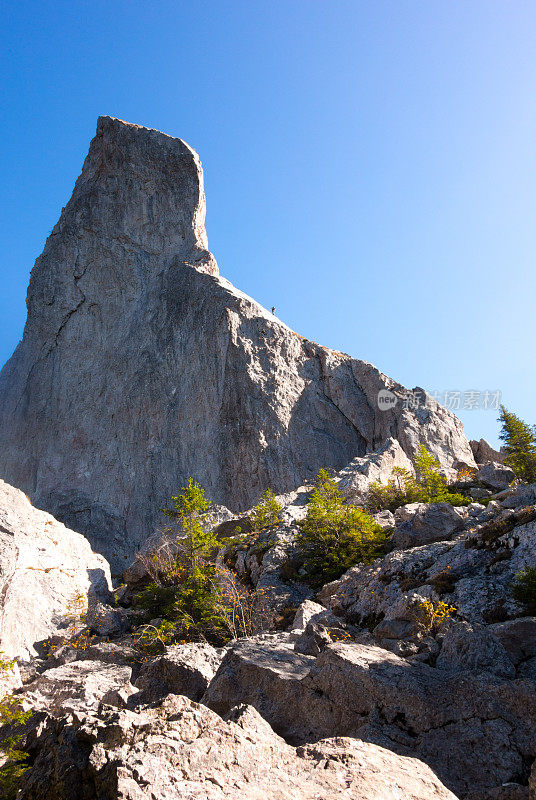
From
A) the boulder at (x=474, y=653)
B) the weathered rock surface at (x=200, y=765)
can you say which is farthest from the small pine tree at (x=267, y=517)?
the weathered rock surface at (x=200, y=765)

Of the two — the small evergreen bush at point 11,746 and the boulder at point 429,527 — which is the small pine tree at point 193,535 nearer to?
the boulder at point 429,527

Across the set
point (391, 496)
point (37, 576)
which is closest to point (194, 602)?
point (37, 576)

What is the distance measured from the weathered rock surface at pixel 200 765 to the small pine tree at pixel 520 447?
22195 millimetres

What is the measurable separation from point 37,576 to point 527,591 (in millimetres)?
13979

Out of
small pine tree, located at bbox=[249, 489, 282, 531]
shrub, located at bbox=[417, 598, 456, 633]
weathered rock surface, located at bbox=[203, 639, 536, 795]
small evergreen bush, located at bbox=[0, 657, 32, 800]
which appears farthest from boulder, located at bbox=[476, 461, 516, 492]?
small evergreen bush, located at bbox=[0, 657, 32, 800]

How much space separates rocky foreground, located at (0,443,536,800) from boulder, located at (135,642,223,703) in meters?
0.02

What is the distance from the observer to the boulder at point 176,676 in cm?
861

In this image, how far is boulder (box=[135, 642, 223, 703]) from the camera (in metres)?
8.61

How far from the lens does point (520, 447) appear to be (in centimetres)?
2503

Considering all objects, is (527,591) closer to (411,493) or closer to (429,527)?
(429,527)

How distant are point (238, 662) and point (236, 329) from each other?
40.5m

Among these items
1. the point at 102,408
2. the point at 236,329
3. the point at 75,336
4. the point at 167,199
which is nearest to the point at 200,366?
the point at 236,329

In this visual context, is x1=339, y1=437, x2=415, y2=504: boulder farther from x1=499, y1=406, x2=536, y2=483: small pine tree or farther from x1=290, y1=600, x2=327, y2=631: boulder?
x1=290, y1=600, x2=327, y2=631: boulder

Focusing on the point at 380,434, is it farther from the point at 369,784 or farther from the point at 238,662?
the point at 369,784
